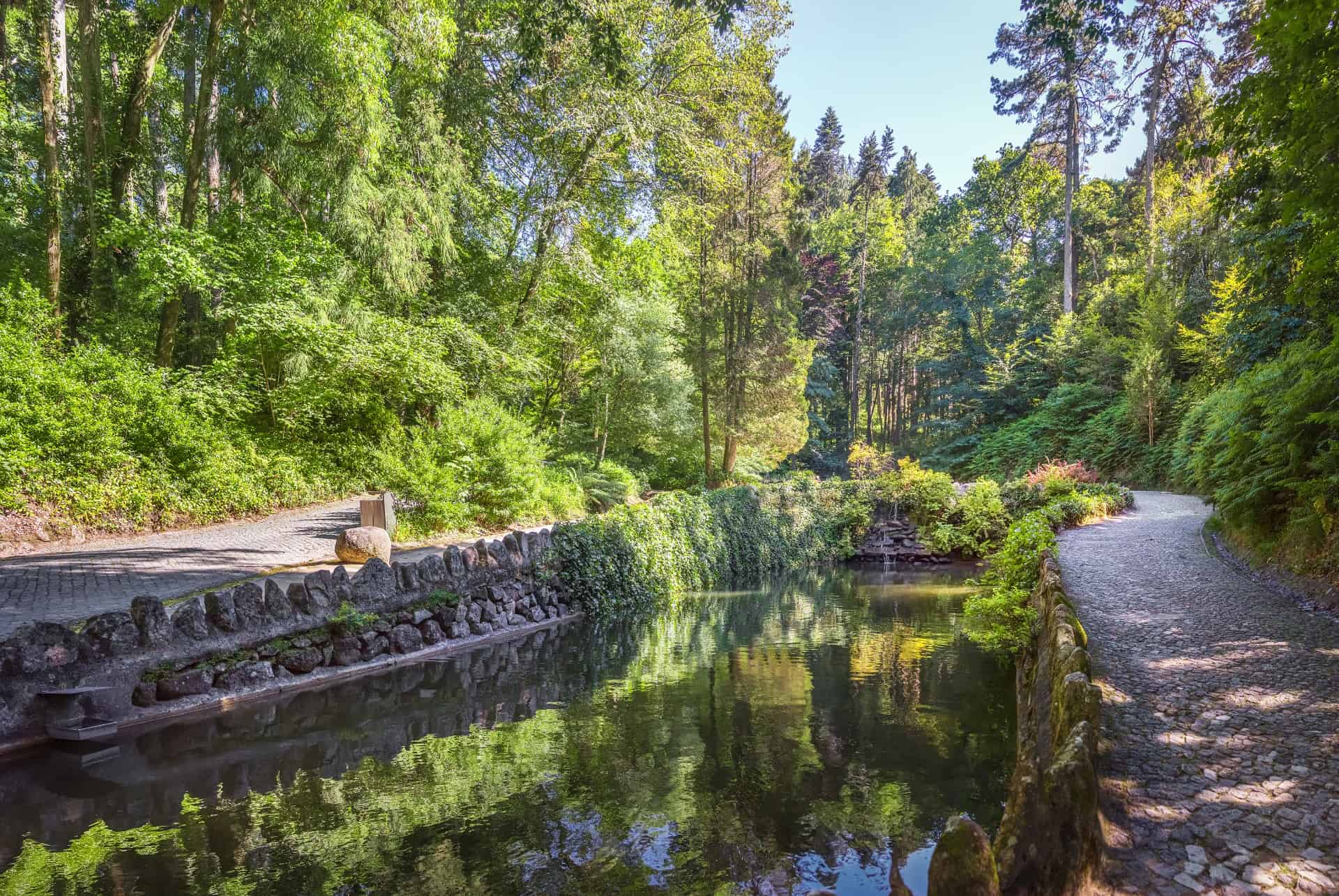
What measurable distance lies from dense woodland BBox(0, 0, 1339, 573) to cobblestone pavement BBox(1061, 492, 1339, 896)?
219 centimetres

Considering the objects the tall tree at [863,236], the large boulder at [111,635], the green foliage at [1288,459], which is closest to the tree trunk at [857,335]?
the tall tree at [863,236]

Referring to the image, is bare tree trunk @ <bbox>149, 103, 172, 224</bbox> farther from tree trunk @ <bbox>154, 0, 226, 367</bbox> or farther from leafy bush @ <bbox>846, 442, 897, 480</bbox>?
leafy bush @ <bbox>846, 442, 897, 480</bbox>

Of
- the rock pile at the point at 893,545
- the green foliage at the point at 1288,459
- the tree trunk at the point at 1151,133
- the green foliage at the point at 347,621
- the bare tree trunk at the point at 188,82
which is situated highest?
Answer: the tree trunk at the point at 1151,133

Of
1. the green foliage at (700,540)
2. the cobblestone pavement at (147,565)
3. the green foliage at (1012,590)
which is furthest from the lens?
the green foliage at (700,540)

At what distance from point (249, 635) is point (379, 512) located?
4.43 meters

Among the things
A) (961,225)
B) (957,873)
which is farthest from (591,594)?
(961,225)

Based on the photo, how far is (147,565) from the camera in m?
8.31

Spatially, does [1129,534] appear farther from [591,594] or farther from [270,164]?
[270,164]

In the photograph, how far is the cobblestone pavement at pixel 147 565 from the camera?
6.48 m

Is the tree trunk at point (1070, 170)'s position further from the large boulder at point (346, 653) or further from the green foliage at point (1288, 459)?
the large boulder at point (346, 653)

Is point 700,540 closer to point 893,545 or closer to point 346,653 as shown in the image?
point 893,545

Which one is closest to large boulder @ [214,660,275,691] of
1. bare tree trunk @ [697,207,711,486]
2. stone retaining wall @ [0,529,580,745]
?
stone retaining wall @ [0,529,580,745]

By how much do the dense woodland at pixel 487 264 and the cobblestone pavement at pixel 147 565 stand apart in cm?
120

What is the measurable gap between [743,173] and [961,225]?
2403 centimetres
